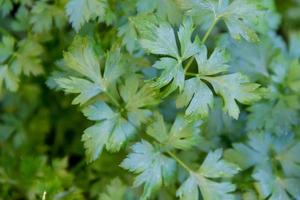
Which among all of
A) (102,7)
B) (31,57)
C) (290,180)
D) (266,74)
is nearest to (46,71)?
(31,57)

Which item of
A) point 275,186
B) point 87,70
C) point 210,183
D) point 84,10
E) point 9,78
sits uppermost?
point 84,10

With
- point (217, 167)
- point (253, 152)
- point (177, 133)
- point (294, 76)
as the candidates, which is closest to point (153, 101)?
point (177, 133)

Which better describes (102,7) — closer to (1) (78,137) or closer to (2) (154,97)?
(2) (154,97)

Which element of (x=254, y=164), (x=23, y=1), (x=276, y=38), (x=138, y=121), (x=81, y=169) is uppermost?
(x=23, y=1)

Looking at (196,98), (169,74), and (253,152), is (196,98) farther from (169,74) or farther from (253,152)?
(253,152)

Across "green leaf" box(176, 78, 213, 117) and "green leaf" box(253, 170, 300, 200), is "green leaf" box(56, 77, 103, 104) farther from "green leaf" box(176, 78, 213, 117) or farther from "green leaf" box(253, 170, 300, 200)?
"green leaf" box(253, 170, 300, 200)
